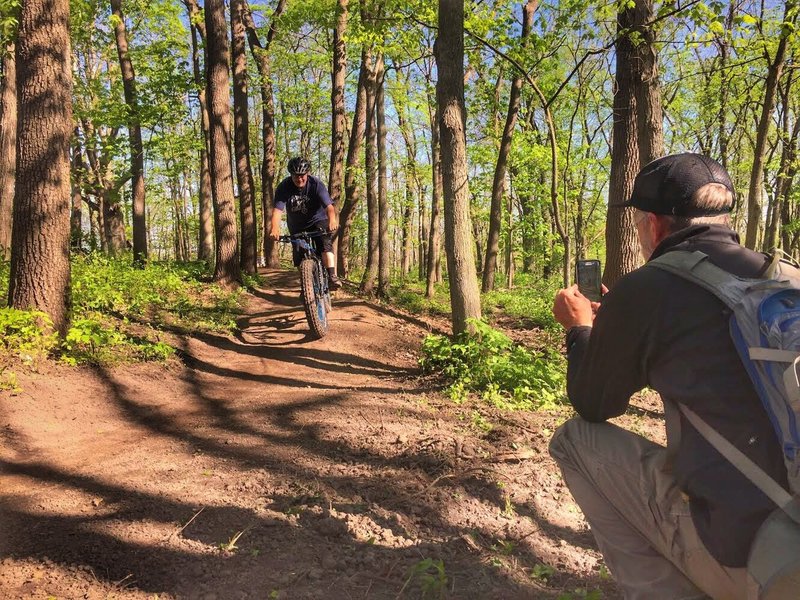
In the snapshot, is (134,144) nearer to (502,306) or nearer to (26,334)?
(502,306)

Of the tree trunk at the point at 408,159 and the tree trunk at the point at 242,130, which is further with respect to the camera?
the tree trunk at the point at 408,159

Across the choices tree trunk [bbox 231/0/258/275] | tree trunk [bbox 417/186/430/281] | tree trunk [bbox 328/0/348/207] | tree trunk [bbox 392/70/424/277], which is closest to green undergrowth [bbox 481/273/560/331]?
tree trunk [bbox 328/0/348/207]

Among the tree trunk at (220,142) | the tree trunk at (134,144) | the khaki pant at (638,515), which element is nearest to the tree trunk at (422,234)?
the tree trunk at (134,144)

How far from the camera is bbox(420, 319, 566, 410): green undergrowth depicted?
Result: 4938 millimetres

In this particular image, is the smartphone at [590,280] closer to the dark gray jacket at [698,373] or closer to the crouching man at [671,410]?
the crouching man at [671,410]

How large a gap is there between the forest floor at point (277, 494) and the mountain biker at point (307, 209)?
2172mm

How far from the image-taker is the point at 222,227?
10.2 meters

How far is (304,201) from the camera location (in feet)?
22.3

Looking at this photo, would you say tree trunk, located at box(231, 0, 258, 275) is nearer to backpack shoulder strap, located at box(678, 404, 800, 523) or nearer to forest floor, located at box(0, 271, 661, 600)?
forest floor, located at box(0, 271, 661, 600)

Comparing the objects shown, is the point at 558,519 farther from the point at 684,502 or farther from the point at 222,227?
the point at 222,227

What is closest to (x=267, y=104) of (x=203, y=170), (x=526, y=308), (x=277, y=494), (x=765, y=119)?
(x=203, y=170)

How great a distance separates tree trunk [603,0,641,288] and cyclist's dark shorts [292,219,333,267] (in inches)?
141

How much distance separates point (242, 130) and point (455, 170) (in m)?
8.29

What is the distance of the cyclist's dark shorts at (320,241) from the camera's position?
689cm
